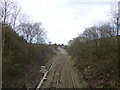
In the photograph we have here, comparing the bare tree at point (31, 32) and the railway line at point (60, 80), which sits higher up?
→ the bare tree at point (31, 32)

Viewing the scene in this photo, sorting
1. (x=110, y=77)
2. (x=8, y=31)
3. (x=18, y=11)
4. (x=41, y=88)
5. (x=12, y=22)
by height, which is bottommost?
(x=41, y=88)

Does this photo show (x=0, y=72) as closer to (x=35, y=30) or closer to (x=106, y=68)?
(x=106, y=68)

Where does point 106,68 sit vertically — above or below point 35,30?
below

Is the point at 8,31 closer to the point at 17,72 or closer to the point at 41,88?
the point at 17,72

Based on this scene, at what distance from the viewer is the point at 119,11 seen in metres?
18.3

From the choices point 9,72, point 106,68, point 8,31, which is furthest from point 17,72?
point 106,68

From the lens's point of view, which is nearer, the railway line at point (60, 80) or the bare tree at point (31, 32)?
the railway line at point (60, 80)

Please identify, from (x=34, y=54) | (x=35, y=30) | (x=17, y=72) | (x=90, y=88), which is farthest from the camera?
(x=35, y=30)

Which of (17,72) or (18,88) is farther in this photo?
(17,72)

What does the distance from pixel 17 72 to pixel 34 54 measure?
10213 millimetres

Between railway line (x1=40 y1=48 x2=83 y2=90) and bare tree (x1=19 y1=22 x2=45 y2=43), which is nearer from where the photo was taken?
railway line (x1=40 y1=48 x2=83 y2=90)

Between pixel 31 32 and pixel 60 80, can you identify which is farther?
pixel 31 32

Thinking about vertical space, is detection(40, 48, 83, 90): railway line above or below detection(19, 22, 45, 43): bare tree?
below

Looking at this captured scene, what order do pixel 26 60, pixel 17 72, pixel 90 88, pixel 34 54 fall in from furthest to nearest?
pixel 34 54, pixel 26 60, pixel 17 72, pixel 90 88
